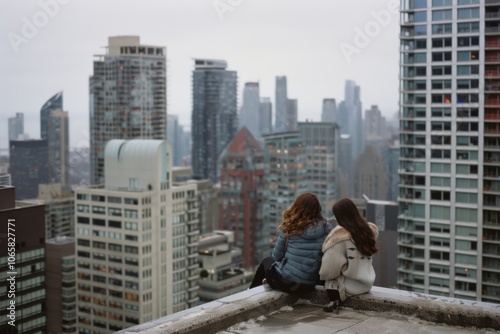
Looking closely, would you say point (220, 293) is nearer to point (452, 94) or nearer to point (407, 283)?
point (407, 283)

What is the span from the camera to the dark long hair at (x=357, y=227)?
76.5 inches

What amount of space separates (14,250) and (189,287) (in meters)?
7.28

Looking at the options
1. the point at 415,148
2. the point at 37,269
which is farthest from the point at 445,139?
the point at 37,269

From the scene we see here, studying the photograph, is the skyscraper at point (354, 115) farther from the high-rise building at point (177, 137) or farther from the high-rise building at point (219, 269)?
the high-rise building at point (177, 137)

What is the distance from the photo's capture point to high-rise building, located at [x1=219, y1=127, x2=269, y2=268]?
703 inches

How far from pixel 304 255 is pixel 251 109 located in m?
21.5

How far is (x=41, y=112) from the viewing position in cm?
1266

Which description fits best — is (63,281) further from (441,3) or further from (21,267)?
(441,3)

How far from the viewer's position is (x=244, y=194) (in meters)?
19.6

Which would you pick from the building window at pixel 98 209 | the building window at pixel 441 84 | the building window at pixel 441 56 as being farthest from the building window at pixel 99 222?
the building window at pixel 441 56

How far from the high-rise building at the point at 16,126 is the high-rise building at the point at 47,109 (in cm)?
138

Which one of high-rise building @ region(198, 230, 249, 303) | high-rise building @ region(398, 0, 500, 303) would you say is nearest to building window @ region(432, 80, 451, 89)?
high-rise building @ region(398, 0, 500, 303)

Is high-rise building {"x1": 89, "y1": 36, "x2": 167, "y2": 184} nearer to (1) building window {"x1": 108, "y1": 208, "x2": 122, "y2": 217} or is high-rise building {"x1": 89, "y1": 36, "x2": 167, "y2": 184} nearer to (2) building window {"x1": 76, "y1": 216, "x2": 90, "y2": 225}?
(2) building window {"x1": 76, "y1": 216, "x2": 90, "y2": 225}

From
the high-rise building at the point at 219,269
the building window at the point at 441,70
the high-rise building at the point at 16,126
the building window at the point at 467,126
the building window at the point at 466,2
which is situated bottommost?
the high-rise building at the point at 219,269
